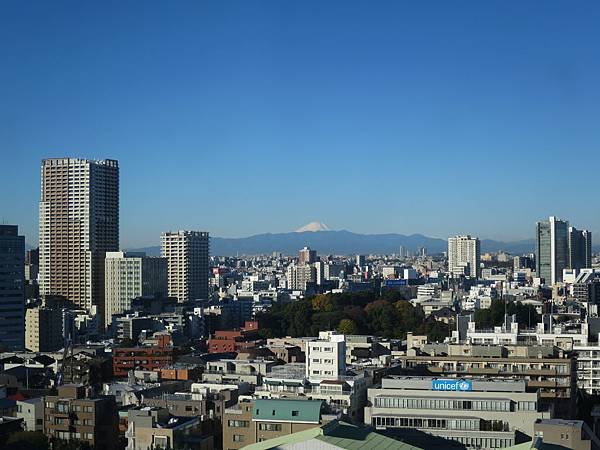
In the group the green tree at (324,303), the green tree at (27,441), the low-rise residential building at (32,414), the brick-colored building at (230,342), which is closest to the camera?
the green tree at (27,441)

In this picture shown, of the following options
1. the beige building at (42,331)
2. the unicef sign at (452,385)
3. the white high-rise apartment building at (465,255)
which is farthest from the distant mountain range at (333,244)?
the unicef sign at (452,385)

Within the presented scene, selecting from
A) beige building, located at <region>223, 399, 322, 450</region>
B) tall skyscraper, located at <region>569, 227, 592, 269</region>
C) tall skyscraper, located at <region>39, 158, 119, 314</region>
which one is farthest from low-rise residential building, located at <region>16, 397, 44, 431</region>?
tall skyscraper, located at <region>569, 227, 592, 269</region>

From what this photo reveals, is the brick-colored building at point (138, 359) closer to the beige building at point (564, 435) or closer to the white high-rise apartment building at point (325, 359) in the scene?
the white high-rise apartment building at point (325, 359)

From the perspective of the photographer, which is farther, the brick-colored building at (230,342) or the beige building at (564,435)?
the brick-colored building at (230,342)

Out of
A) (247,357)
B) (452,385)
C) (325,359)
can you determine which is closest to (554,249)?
(247,357)

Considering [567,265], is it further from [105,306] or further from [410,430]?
[410,430]

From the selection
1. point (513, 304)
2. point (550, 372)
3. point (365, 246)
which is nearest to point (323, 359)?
point (550, 372)

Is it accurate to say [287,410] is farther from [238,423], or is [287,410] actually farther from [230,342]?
[230,342]

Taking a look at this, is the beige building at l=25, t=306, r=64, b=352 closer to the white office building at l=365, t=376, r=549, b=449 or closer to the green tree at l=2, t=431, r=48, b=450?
the green tree at l=2, t=431, r=48, b=450
